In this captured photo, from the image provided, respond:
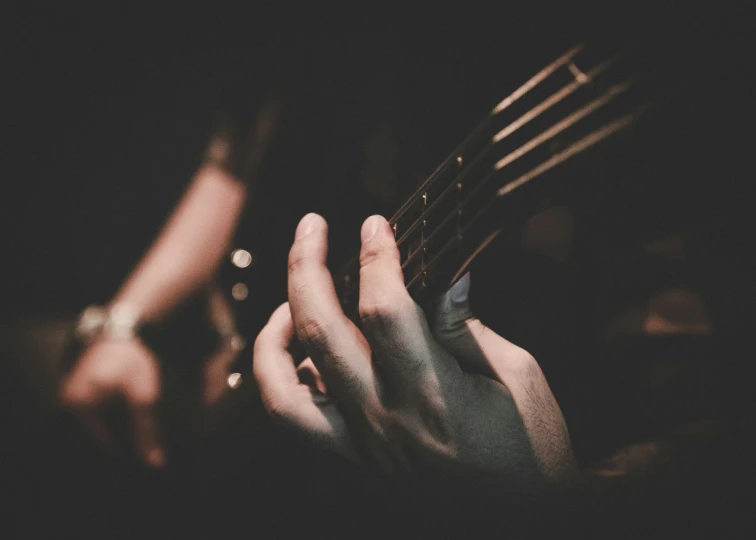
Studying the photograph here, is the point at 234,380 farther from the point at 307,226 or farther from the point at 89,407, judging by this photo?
the point at 307,226

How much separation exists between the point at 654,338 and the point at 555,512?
386 millimetres

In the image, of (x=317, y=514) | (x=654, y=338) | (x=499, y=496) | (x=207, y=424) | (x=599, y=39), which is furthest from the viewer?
(x=207, y=424)

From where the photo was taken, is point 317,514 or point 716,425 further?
point 317,514

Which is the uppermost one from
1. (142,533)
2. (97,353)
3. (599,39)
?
(97,353)

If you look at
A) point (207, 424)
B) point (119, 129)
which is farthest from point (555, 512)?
point (119, 129)

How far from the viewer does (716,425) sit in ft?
2.00

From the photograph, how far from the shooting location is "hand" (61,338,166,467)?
3.00ft

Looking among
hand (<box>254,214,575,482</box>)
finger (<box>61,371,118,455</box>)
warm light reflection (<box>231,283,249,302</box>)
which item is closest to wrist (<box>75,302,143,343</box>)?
finger (<box>61,371,118,455</box>)

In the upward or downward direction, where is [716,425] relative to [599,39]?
downward

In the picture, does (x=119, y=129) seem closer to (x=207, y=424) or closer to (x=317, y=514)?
(x=207, y=424)

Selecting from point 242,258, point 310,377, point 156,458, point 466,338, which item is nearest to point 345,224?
point 242,258

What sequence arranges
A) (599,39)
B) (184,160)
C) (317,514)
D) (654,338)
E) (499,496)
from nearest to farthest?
(599,39), (499,496), (654,338), (317,514), (184,160)

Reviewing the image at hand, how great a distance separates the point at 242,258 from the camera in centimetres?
111

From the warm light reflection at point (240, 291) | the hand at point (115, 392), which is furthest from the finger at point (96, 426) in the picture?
the warm light reflection at point (240, 291)
